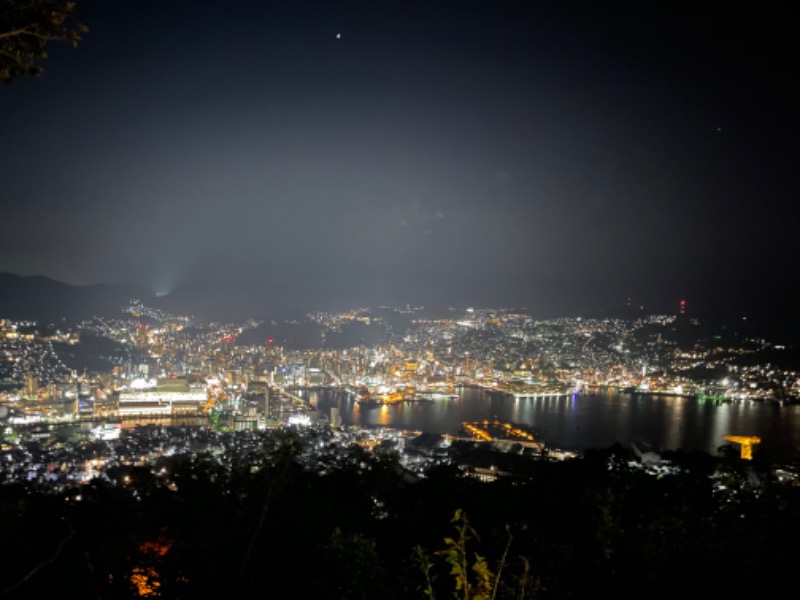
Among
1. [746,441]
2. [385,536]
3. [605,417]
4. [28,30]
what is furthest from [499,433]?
[28,30]

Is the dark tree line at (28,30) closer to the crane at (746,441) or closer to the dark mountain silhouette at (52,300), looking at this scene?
the crane at (746,441)

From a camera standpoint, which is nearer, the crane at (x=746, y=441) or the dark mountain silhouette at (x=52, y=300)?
the crane at (x=746, y=441)

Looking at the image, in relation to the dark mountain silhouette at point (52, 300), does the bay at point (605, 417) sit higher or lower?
lower

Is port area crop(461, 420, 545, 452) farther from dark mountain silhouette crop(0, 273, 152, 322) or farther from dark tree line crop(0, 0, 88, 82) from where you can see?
dark mountain silhouette crop(0, 273, 152, 322)

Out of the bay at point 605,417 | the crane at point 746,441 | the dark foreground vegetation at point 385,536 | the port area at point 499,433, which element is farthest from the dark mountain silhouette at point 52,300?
the crane at point 746,441

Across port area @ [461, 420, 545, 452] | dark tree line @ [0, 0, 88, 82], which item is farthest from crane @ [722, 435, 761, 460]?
dark tree line @ [0, 0, 88, 82]

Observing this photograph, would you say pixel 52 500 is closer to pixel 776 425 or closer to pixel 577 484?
pixel 577 484

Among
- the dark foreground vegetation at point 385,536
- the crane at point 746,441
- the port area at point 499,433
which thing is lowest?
the port area at point 499,433

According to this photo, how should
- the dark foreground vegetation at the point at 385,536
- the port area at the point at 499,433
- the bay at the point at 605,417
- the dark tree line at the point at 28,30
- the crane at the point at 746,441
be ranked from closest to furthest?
the dark tree line at the point at 28,30 < the dark foreground vegetation at the point at 385,536 < the crane at the point at 746,441 < the port area at the point at 499,433 < the bay at the point at 605,417

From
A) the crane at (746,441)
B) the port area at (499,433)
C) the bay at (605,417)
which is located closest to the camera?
the crane at (746,441)

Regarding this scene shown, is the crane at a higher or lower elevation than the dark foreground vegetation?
lower
